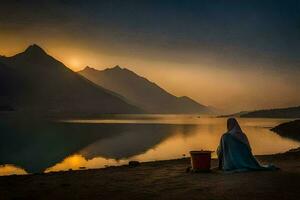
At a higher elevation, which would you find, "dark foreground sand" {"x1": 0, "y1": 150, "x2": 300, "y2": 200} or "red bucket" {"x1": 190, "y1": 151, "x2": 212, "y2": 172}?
"red bucket" {"x1": 190, "y1": 151, "x2": 212, "y2": 172}

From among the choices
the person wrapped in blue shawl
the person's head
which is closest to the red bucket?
the person wrapped in blue shawl

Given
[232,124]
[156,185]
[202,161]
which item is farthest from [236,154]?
[156,185]

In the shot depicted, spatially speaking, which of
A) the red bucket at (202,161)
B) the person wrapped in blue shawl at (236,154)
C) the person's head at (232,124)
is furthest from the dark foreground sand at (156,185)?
the person's head at (232,124)

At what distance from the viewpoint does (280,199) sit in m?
10.1

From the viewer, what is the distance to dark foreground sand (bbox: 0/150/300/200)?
11.0m

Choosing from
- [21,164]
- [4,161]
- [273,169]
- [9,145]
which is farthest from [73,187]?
[9,145]

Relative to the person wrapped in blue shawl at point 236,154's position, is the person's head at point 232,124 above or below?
above

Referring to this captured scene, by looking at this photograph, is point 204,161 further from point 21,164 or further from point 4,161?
point 4,161

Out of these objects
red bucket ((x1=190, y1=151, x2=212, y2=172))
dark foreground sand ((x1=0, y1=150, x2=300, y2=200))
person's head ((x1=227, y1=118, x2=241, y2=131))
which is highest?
person's head ((x1=227, y1=118, x2=241, y2=131))

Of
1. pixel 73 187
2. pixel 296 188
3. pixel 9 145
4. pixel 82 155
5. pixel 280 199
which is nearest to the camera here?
pixel 280 199

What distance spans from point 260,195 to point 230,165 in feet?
14.0

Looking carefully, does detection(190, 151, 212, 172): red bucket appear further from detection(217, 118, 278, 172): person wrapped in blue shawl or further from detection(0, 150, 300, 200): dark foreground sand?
detection(217, 118, 278, 172): person wrapped in blue shawl

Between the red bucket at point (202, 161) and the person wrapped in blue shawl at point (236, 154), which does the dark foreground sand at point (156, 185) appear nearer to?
the red bucket at point (202, 161)

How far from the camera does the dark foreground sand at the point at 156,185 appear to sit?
1102cm
